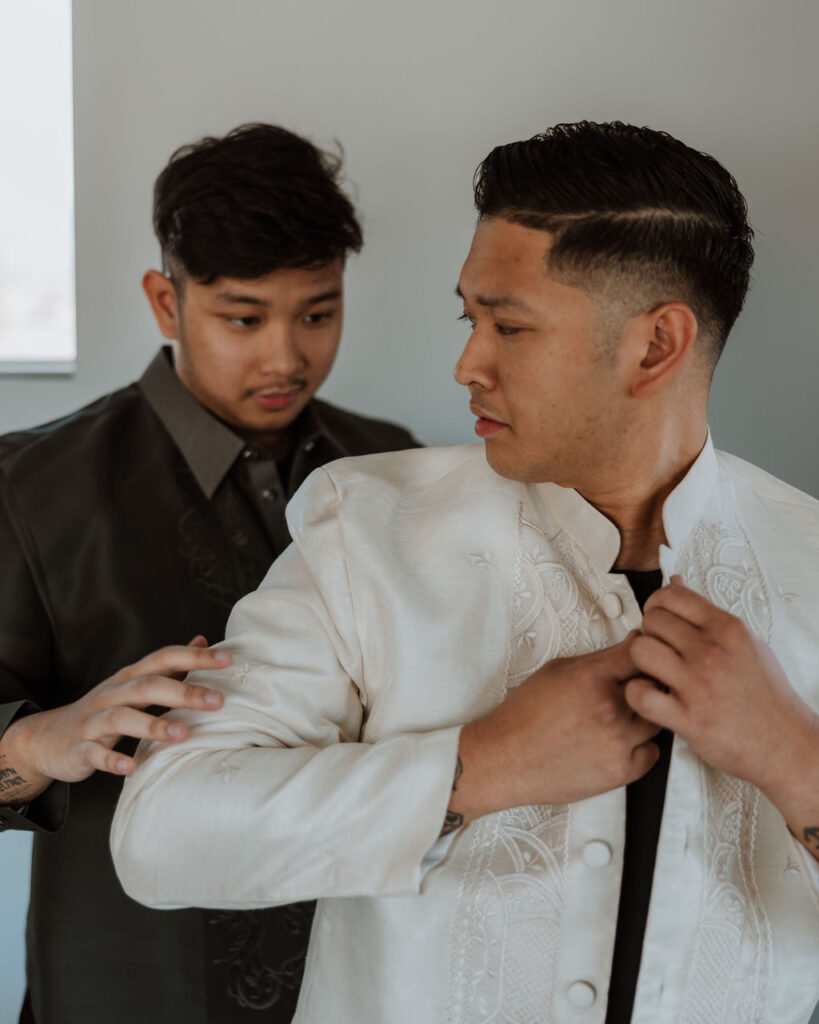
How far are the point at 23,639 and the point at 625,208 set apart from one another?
107cm

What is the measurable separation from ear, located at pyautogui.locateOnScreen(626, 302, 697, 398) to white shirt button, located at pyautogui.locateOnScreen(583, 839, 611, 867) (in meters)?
0.54

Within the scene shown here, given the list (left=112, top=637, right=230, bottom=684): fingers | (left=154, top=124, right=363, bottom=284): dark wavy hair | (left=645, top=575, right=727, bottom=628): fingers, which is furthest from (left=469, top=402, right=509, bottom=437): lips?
(left=154, top=124, right=363, bottom=284): dark wavy hair

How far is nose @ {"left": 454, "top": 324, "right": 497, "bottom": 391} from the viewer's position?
137 centimetres

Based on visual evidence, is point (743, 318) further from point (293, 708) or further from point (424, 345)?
point (293, 708)

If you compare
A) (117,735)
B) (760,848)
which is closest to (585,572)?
(760,848)

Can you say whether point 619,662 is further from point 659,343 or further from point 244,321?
point 244,321

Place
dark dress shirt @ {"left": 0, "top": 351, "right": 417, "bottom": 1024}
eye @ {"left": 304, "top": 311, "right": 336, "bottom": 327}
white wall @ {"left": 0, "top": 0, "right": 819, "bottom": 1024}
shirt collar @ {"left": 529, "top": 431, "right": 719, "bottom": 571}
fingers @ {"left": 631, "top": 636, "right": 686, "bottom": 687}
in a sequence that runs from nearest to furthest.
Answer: fingers @ {"left": 631, "top": 636, "right": 686, "bottom": 687}
shirt collar @ {"left": 529, "top": 431, "right": 719, "bottom": 571}
dark dress shirt @ {"left": 0, "top": 351, "right": 417, "bottom": 1024}
eye @ {"left": 304, "top": 311, "right": 336, "bottom": 327}
white wall @ {"left": 0, "top": 0, "right": 819, "bottom": 1024}

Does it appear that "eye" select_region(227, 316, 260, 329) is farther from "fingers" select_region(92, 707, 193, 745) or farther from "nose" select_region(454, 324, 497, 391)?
"fingers" select_region(92, 707, 193, 745)

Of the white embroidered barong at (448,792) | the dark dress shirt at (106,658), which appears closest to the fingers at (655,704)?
the white embroidered barong at (448,792)

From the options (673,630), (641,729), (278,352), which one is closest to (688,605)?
(673,630)

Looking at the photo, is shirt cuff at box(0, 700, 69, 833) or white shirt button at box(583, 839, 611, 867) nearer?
white shirt button at box(583, 839, 611, 867)

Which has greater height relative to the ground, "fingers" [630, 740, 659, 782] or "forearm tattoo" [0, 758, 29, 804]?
"fingers" [630, 740, 659, 782]

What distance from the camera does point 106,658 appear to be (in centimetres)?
175

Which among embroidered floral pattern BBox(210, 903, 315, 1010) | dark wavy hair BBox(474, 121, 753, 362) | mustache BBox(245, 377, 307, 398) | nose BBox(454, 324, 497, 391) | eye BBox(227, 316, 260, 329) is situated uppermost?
dark wavy hair BBox(474, 121, 753, 362)
